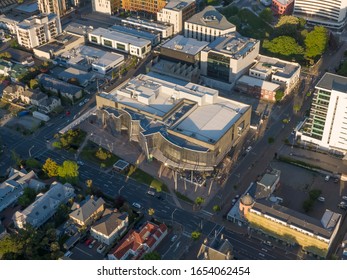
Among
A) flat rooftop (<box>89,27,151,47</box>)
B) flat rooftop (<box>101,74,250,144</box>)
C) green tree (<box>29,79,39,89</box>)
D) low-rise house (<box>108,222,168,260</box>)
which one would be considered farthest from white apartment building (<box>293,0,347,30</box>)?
low-rise house (<box>108,222,168,260</box>)

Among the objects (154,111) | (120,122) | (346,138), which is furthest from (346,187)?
(120,122)

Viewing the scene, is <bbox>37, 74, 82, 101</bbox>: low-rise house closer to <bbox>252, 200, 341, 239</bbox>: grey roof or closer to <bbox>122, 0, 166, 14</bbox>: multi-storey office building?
<bbox>122, 0, 166, 14</bbox>: multi-storey office building

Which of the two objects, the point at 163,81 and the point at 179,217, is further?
the point at 163,81

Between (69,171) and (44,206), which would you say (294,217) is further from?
(44,206)

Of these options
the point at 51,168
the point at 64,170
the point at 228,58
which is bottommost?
the point at 51,168

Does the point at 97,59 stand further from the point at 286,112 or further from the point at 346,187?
the point at 346,187

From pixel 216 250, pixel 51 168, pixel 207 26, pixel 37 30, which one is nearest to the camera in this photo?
pixel 216 250

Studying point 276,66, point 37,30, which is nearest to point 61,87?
point 37,30
